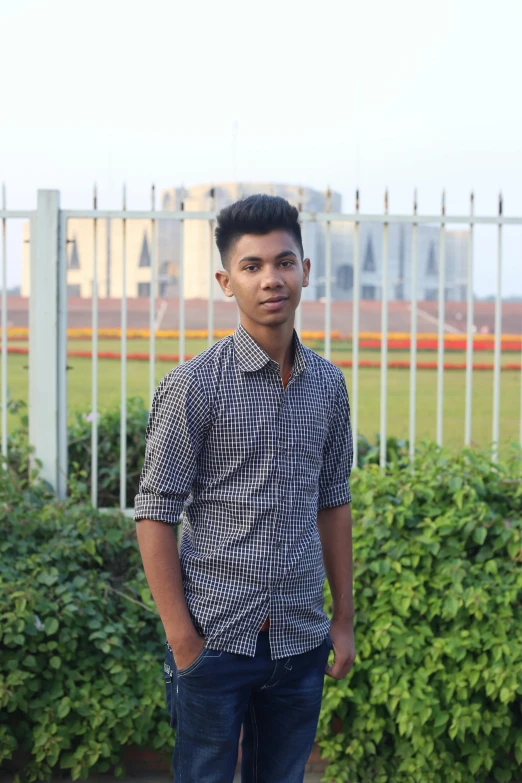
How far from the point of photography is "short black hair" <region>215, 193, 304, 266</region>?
6.48 ft

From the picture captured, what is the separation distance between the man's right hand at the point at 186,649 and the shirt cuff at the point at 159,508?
9.4 inches

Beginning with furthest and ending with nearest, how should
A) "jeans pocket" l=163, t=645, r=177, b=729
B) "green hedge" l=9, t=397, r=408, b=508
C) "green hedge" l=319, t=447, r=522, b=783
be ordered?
"green hedge" l=9, t=397, r=408, b=508 → "green hedge" l=319, t=447, r=522, b=783 → "jeans pocket" l=163, t=645, r=177, b=729

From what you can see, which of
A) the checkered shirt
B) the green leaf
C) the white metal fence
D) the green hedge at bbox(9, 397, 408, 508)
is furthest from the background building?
the green leaf

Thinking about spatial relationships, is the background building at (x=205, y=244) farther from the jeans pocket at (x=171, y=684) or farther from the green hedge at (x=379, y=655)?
the jeans pocket at (x=171, y=684)

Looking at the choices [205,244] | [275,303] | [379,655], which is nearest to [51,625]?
[379,655]

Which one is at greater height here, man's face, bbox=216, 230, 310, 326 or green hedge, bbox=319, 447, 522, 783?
man's face, bbox=216, 230, 310, 326

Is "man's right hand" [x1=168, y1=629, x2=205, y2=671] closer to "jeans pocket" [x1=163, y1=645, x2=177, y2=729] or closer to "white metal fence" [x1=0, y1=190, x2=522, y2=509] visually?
"jeans pocket" [x1=163, y1=645, x2=177, y2=729]

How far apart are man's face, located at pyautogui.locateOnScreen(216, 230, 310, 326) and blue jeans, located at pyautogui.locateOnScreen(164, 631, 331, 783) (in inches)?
27.1


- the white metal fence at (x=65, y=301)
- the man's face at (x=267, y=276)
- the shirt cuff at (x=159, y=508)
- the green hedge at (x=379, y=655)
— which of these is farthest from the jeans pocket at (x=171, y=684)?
the white metal fence at (x=65, y=301)

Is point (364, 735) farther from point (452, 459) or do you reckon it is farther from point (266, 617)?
point (266, 617)

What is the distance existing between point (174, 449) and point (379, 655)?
1677 mm

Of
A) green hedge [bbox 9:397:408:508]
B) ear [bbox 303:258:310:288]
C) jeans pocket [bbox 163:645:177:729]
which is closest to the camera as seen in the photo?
jeans pocket [bbox 163:645:177:729]

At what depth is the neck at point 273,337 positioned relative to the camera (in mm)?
2002

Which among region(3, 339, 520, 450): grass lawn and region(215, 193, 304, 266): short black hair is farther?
region(3, 339, 520, 450): grass lawn
